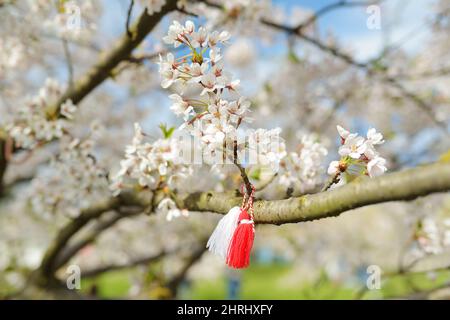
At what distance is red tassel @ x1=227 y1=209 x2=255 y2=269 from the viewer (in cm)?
185

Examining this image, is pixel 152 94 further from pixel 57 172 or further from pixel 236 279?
pixel 236 279

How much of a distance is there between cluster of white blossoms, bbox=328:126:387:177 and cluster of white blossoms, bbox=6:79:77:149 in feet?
6.12

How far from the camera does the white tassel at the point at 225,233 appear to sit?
74.7 inches

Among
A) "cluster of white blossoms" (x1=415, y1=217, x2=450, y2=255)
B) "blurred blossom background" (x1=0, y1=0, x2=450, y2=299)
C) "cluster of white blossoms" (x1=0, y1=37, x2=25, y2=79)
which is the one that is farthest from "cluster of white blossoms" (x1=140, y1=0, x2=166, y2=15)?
"cluster of white blossoms" (x1=415, y1=217, x2=450, y2=255)

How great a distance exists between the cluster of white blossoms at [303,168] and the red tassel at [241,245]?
675mm

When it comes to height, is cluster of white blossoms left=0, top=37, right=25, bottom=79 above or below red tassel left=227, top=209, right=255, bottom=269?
above

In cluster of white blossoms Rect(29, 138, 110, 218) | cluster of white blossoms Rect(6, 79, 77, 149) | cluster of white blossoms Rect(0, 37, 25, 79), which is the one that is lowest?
cluster of white blossoms Rect(29, 138, 110, 218)

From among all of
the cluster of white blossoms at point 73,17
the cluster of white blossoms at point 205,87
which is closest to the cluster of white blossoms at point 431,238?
the cluster of white blossoms at point 205,87

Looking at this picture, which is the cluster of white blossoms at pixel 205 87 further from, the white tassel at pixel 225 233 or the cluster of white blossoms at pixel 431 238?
the cluster of white blossoms at pixel 431 238

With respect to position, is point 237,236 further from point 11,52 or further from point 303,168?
point 11,52

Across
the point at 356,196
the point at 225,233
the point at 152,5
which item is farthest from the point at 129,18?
the point at 356,196

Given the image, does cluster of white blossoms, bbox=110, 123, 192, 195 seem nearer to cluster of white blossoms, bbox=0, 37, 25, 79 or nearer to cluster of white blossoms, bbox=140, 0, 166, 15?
cluster of white blossoms, bbox=140, 0, 166, 15

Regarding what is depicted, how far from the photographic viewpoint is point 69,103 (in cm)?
303

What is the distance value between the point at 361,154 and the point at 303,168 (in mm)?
695
